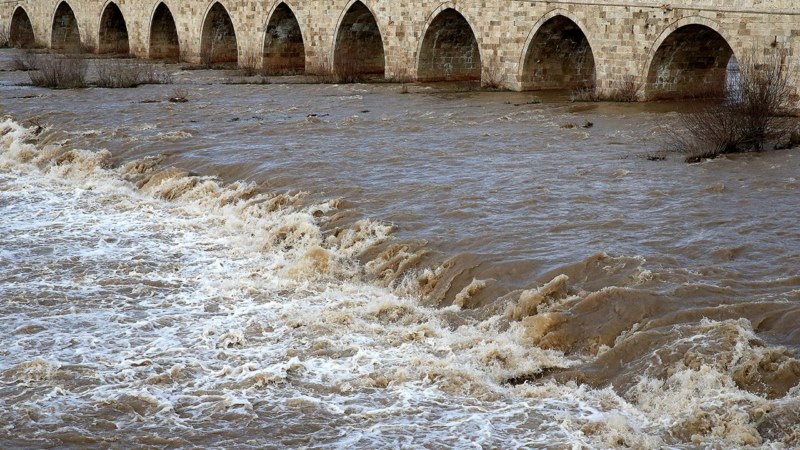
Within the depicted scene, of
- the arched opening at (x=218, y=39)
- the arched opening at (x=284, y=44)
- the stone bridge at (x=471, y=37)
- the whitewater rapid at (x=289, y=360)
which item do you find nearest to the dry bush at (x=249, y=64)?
the stone bridge at (x=471, y=37)

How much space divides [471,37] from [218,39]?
1171 centimetres

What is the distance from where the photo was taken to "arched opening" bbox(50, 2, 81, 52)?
1737 inches

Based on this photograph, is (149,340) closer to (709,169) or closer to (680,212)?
(680,212)

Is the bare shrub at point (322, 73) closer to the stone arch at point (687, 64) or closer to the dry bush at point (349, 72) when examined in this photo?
the dry bush at point (349, 72)

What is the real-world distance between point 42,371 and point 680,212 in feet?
24.3

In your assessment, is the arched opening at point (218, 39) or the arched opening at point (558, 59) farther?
the arched opening at point (218, 39)

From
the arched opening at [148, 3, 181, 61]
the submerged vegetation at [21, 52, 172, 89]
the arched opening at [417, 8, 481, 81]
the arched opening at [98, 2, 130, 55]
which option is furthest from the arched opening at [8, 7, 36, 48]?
the arched opening at [417, 8, 481, 81]

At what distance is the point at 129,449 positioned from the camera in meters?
7.62

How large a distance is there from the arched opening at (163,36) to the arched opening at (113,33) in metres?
3.27

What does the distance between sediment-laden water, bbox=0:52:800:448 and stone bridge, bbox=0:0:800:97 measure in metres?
2.27

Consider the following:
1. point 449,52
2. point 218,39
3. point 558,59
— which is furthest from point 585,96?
point 218,39

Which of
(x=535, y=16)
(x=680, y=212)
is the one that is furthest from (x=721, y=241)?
(x=535, y=16)

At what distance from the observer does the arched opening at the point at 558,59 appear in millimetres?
22797

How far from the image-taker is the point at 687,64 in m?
20.4
